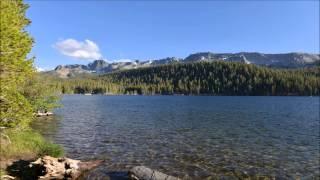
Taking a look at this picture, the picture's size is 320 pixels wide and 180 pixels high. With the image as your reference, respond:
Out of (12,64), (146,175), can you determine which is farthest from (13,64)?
(146,175)

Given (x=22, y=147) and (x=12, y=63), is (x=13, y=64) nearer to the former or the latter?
(x=12, y=63)

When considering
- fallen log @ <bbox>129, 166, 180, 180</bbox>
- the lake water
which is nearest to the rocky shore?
fallen log @ <bbox>129, 166, 180, 180</bbox>

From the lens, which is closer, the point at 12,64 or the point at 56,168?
the point at 12,64

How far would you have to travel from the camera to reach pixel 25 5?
24.0 m

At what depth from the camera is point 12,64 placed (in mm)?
19219

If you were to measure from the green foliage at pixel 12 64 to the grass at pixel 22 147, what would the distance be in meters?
8.16

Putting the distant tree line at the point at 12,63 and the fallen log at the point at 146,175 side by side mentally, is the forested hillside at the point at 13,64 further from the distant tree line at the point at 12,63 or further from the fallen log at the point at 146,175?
the fallen log at the point at 146,175

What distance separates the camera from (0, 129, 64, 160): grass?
29141mm

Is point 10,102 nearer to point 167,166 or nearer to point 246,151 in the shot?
point 167,166

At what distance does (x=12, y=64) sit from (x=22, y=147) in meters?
14.0

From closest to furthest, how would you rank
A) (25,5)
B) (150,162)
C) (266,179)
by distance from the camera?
1. (25,5)
2. (266,179)
3. (150,162)

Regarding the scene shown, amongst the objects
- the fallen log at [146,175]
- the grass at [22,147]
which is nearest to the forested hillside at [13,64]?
the grass at [22,147]

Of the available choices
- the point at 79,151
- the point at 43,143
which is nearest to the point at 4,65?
the point at 43,143

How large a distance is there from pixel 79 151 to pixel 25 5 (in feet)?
70.4
